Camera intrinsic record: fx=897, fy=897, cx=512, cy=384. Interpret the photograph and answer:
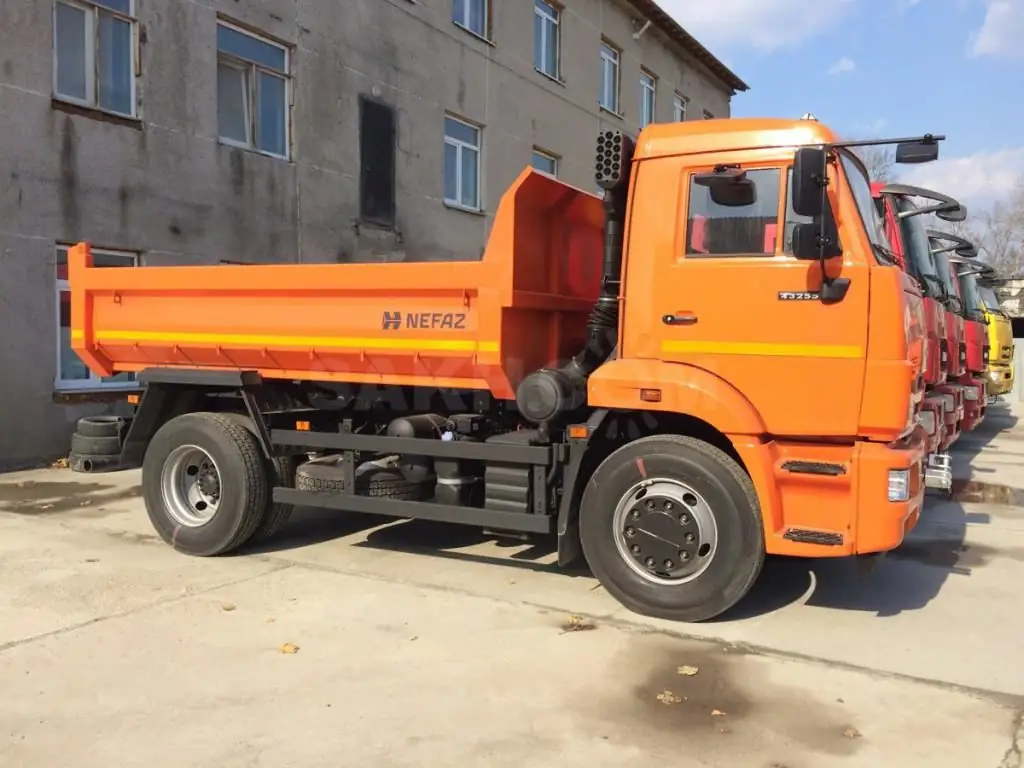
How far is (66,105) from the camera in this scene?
10781 mm

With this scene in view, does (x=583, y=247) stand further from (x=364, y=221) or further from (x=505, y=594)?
(x=364, y=221)

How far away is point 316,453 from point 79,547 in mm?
2005

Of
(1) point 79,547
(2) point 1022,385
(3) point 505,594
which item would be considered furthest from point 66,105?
(2) point 1022,385

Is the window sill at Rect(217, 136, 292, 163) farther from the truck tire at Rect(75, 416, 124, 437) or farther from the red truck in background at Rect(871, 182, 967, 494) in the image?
the red truck in background at Rect(871, 182, 967, 494)

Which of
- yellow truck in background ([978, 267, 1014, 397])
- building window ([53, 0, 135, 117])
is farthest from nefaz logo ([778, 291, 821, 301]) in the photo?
yellow truck in background ([978, 267, 1014, 397])

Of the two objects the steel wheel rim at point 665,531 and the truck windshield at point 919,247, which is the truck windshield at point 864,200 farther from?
the truck windshield at point 919,247

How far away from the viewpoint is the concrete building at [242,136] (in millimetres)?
10570

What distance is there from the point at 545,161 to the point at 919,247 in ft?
43.3

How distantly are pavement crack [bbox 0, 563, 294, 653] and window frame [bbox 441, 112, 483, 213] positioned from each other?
12.3 metres

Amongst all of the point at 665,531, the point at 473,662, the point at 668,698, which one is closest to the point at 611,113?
the point at 665,531

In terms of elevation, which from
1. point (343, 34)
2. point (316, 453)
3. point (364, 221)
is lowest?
point (316, 453)

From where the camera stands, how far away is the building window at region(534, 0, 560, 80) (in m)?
20.5

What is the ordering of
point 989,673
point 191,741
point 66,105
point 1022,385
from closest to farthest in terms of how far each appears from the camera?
point 191,741 < point 989,673 < point 66,105 < point 1022,385

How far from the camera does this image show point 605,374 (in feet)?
17.7
